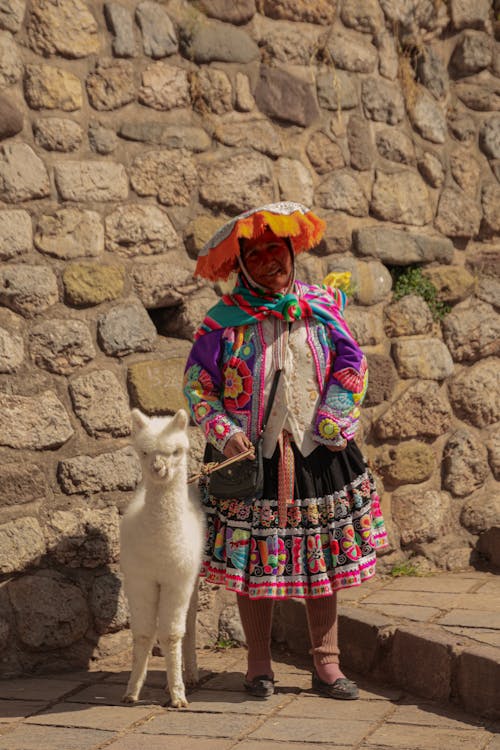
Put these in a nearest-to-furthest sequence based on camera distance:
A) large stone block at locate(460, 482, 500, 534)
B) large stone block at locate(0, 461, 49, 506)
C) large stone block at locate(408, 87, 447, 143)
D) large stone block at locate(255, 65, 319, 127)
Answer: large stone block at locate(0, 461, 49, 506) < large stone block at locate(255, 65, 319, 127) < large stone block at locate(460, 482, 500, 534) < large stone block at locate(408, 87, 447, 143)

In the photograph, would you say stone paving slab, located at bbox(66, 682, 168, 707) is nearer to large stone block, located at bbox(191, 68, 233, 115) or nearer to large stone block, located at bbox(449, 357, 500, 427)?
large stone block, located at bbox(449, 357, 500, 427)

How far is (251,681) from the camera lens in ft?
11.8

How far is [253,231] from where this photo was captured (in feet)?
11.2

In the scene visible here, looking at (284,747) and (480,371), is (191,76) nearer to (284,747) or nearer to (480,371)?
(480,371)

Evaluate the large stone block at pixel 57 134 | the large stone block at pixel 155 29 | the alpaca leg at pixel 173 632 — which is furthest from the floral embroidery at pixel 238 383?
the large stone block at pixel 155 29

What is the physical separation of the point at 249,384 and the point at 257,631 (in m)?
0.90

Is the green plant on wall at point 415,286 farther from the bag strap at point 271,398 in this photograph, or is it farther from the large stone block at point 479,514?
the bag strap at point 271,398

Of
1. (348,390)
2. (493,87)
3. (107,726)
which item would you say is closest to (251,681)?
(107,726)

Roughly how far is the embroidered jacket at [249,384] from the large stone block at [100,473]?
2.09 feet

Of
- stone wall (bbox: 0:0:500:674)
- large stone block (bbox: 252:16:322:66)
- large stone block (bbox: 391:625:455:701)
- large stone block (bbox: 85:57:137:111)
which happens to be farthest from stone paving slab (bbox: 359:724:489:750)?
large stone block (bbox: 252:16:322:66)

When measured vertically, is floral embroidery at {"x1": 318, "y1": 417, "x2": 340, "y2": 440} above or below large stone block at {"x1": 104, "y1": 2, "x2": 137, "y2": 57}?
below

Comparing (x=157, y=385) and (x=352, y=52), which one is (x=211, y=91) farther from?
(x=157, y=385)

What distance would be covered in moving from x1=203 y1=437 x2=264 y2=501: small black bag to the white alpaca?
119mm

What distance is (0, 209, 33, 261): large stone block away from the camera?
3887 mm
